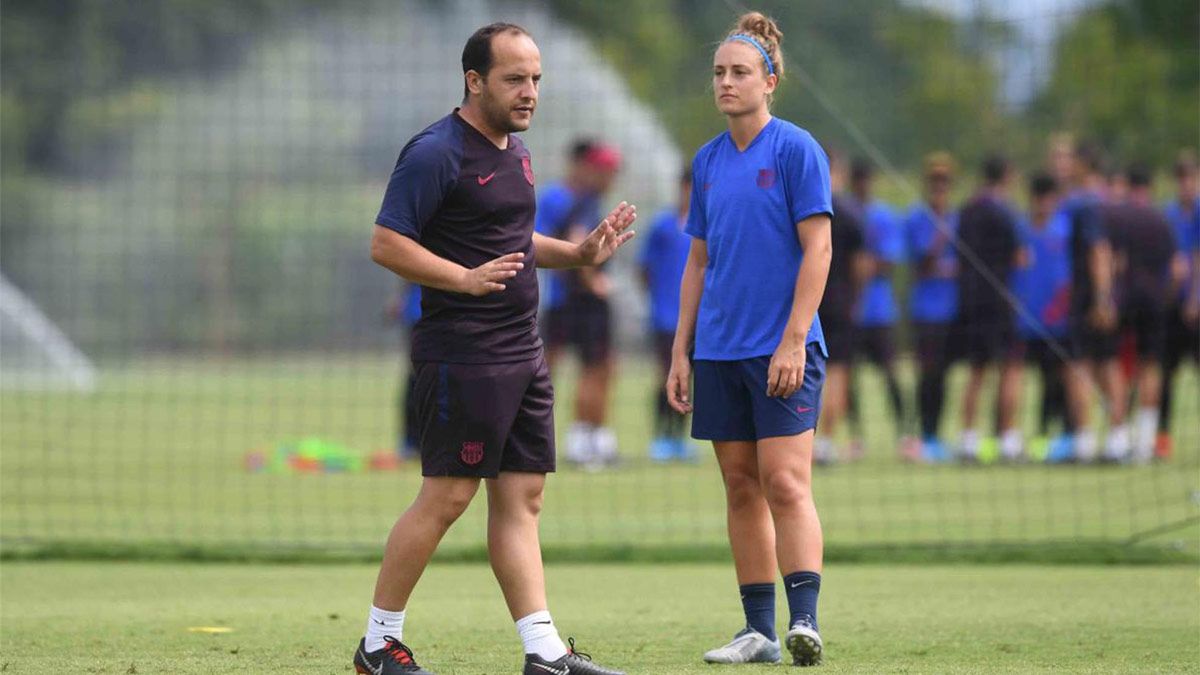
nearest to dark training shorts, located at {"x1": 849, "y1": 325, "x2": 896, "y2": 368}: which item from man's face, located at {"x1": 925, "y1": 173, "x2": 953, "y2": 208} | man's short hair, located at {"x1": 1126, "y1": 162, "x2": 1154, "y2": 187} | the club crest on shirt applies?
man's face, located at {"x1": 925, "y1": 173, "x2": 953, "y2": 208}

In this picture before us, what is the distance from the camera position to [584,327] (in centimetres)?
1434

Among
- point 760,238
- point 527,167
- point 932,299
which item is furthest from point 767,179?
point 932,299

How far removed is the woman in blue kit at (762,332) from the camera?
19.4 feet

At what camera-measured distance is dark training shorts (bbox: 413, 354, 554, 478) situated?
5.41 meters

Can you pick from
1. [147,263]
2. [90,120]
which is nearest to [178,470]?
[90,120]

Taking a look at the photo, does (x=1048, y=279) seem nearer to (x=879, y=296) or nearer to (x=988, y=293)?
(x=988, y=293)

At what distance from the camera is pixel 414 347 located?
5.55m

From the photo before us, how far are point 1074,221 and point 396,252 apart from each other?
9927mm

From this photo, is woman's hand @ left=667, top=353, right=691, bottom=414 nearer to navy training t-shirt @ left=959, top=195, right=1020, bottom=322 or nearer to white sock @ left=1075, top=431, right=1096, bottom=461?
navy training t-shirt @ left=959, top=195, right=1020, bottom=322

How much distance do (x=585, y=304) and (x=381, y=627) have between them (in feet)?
29.4

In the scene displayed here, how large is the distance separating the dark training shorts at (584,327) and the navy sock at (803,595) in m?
8.23

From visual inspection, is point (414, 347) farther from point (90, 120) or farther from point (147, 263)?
point (147, 263)

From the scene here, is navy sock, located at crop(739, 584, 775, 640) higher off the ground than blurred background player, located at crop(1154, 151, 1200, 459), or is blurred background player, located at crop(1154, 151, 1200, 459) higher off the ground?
blurred background player, located at crop(1154, 151, 1200, 459)

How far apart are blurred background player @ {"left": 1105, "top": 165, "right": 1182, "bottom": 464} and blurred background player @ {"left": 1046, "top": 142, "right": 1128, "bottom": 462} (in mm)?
206
